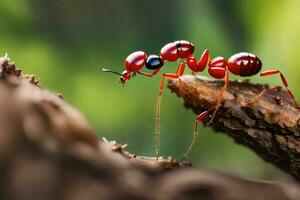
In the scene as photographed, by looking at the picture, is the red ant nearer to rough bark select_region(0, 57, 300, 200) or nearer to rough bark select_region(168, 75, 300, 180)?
rough bark select_region(168, 75, 300, 180)

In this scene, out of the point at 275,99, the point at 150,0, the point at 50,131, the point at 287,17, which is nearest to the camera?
the point at 50,131

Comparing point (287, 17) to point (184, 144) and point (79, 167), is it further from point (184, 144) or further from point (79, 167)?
point (79, 167)

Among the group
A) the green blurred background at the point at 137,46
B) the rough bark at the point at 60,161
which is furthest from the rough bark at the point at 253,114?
the green blurred background at the point at 137,46

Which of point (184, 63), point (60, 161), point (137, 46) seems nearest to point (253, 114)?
point (184, 63)

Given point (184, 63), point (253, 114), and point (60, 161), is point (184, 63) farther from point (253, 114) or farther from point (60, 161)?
point (60, 161)

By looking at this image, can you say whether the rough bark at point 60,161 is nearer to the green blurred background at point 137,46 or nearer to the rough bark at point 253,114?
the rough bark at point 253,114

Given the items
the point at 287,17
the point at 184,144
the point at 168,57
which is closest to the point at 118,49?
the point at 184,144
